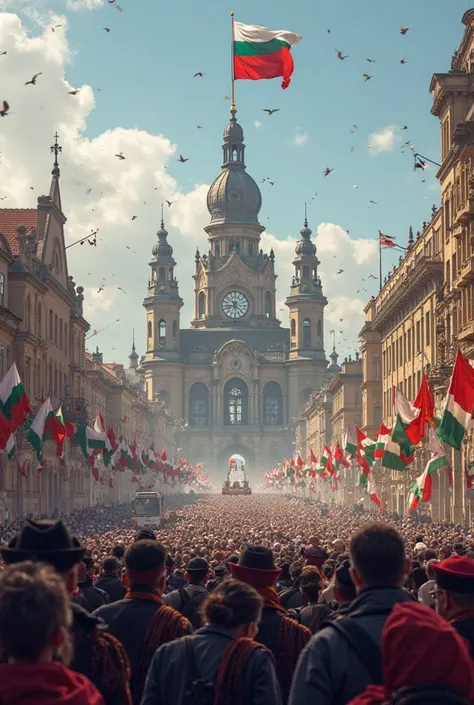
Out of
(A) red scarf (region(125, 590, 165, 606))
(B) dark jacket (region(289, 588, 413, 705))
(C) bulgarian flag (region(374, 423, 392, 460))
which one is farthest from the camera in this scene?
(C) bulgarian flag (region(374, 423, 392, 460))

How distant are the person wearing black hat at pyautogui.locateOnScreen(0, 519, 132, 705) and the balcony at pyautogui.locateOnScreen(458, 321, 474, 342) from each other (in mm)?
44045

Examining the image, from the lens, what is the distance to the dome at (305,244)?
196 metres

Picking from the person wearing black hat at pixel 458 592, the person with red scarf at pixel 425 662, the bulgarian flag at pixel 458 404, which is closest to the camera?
the person with red scarf at pixel 425 662

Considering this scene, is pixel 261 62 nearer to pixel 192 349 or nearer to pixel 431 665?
pixel 431 665

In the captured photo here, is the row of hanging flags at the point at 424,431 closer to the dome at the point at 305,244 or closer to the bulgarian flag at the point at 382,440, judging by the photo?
the bulgarian flag at the point at 382,440

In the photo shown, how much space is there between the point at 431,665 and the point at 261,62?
Result: 40130 millimetres

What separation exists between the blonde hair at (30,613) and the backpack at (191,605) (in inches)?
284

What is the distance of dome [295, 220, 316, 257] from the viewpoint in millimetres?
195625

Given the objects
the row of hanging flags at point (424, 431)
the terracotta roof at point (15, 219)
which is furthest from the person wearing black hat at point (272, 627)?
the terracotta roof at point (15, 219)

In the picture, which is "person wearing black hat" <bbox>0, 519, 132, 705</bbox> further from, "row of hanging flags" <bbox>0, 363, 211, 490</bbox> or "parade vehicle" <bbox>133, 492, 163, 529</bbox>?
"parade vehicle" <bbox>133, 492, 163, 529</bbox>

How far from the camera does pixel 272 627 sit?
9547 millimetres

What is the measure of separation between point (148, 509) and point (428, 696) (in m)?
64.2

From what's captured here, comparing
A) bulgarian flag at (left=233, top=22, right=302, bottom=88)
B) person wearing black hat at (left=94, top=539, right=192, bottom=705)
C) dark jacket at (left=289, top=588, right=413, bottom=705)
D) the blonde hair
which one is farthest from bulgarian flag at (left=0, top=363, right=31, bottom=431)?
the blonde hair

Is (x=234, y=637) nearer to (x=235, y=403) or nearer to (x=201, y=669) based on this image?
(x=201, y=669)
